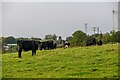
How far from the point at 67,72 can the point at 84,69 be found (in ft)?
4.15

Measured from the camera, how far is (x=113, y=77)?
1470 centimetres

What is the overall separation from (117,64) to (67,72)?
357 centimetres

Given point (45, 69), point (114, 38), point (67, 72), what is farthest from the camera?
point (114, 38)

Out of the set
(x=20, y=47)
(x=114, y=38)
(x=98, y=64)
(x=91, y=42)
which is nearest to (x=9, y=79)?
(x=98, y=64)

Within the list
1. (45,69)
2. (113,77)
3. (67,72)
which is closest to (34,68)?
(45,69)

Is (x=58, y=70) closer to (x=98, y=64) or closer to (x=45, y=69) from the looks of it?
(x=45, y=69)

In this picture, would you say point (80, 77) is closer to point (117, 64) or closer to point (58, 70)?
point (58, 70)

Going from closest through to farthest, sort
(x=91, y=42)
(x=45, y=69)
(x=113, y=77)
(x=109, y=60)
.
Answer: (x=113, y=77), (x=45, y=69), (x=109, y=60), (x=91, y=42)

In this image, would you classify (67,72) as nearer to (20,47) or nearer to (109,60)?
(109,60)

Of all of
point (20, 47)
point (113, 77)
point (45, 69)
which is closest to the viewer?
point (113, 77)

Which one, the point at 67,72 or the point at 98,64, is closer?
the point at 67,72

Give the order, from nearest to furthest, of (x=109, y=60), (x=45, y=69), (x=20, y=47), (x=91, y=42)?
(x=45, y=69)
(x=109, y=60)
(x=20, y=47)
(x=91, y=42)

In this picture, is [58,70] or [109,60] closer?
[58,70]

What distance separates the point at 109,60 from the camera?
20.8m
